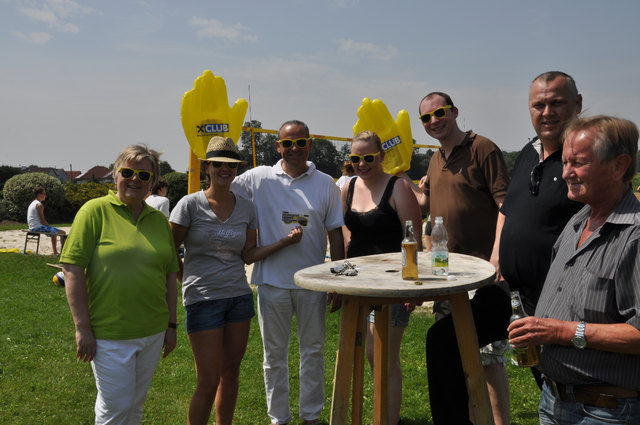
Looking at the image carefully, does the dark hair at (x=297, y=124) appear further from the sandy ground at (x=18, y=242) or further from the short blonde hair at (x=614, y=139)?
the sandy ground at (x=18, y=242)

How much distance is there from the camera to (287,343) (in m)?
4.10

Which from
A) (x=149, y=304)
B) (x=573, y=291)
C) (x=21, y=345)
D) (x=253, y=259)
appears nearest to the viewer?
(x=573, y=291)

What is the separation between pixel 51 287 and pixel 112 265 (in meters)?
9.46

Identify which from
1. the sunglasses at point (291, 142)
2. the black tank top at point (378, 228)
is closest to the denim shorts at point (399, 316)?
the black tank top at point (378, 228)

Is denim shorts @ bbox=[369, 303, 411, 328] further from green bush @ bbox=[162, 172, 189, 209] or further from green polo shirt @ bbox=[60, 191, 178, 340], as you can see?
green bush @ bbox=[162, 172, 189, 209]

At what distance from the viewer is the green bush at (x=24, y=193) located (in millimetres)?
30797

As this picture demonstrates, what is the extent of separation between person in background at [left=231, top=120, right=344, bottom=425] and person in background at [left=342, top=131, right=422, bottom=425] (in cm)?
23

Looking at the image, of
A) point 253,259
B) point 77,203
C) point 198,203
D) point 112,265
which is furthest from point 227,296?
point 77,203

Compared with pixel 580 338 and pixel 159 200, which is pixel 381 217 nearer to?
pixel 580 338

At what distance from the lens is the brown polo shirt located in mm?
3730

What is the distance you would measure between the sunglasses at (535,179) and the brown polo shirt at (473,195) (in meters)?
0.82

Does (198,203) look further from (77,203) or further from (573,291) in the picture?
(77,203)

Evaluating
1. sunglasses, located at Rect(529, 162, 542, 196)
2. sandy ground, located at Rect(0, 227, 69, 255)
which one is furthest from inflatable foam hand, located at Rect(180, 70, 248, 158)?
sandy ground, located at Rect(0, 227, 69, 255)

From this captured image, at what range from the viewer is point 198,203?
363cm
